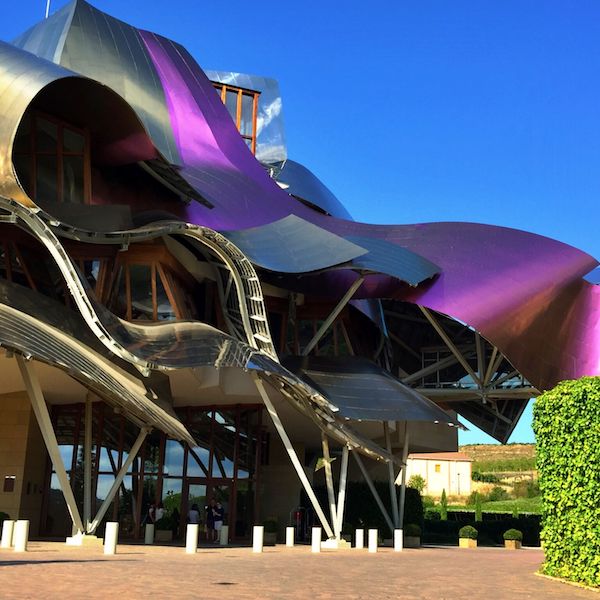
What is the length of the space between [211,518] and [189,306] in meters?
7.71

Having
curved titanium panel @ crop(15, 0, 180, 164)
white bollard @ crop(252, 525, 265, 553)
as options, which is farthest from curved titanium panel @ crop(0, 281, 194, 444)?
curved titanium panel @ crop(15, 0, 180, 164)

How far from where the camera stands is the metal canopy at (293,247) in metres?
29.8

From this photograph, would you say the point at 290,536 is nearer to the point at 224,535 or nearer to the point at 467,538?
the point at 224,535

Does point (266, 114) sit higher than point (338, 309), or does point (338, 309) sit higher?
point (266, 114)

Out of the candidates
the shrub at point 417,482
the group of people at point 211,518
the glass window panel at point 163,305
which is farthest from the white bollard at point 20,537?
the shrub at point 417,482

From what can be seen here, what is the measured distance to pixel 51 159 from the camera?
2892cm

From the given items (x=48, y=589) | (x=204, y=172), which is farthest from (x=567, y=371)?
(x=48, y=589)

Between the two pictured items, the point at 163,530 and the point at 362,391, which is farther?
the point at 362,391

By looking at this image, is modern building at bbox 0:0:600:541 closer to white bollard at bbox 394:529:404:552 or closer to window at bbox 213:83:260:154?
white bollard at bbox 394:529:404:552

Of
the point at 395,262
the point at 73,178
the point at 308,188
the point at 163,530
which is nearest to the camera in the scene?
the point at 163,530

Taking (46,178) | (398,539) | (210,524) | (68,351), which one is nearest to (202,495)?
(210,524)

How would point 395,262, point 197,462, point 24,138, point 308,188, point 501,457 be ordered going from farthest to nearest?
point 501,457 < point 308,188 < point 395,262 < point 197,462 < point 24,138

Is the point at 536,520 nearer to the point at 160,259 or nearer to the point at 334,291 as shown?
the point at 334,291

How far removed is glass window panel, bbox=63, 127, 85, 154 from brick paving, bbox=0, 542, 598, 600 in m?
15.0
